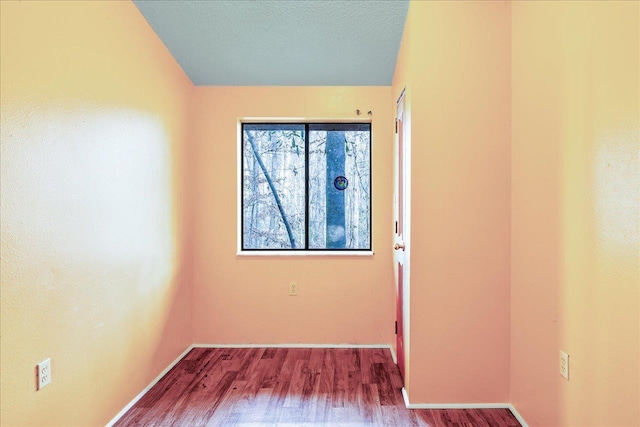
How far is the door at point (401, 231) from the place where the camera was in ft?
7.21

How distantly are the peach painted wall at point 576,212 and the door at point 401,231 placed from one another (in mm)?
625

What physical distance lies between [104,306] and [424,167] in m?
1.93

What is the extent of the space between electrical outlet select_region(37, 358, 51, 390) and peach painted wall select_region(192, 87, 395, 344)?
1.47 metres

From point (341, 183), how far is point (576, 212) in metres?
1.88

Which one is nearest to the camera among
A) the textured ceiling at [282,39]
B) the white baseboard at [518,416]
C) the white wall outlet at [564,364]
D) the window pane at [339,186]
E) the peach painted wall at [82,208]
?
the peach painted wall at [82,208]

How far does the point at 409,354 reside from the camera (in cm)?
197

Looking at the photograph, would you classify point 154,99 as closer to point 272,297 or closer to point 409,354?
point 272,297

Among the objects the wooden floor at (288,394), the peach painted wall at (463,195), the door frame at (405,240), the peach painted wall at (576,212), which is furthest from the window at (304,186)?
the peach painted wall at (576,212)

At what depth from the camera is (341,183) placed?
120 inches

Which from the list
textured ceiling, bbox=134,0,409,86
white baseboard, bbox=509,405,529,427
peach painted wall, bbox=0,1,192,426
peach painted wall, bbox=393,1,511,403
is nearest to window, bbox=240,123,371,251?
textured ceiling, bbox=134,0,409,86

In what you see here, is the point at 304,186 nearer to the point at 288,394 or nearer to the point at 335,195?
the point at 335,195

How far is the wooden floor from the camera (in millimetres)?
1866

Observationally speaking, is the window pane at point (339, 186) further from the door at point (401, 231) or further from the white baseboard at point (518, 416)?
the white baseboard at point (518, 416)

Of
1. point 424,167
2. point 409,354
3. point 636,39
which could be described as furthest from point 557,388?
point 636,39
